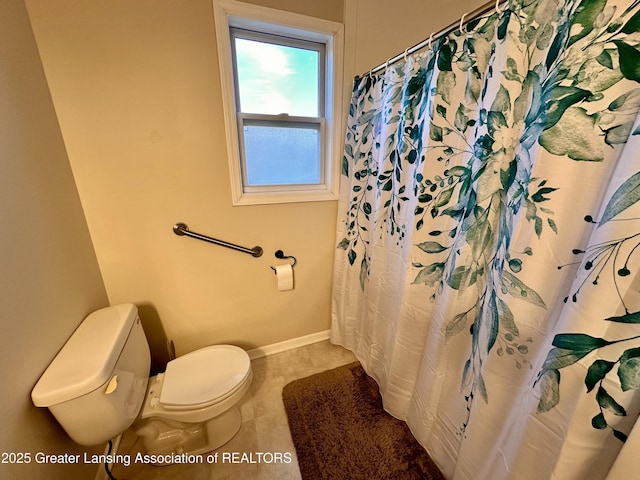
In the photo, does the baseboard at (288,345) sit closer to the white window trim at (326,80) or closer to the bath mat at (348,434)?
the bath mat at (348,434)

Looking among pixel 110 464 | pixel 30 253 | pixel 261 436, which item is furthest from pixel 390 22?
pixel 110 464

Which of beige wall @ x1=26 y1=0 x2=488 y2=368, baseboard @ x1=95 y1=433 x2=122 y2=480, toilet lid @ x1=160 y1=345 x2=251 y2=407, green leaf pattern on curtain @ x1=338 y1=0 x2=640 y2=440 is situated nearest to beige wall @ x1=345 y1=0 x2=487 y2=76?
beige wall @ x1=26 y1=0 x2=488 y2=368

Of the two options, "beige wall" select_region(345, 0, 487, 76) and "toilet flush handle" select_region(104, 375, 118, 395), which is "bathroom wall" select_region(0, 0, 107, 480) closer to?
"toilet flush handle" select_region(104, 375, 118, 395)

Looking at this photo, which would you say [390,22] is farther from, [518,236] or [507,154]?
[518,236]

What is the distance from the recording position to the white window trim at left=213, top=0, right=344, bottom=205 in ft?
3.88

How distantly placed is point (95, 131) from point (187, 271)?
775 millimetres

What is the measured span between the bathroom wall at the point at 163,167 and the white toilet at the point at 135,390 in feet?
0.91

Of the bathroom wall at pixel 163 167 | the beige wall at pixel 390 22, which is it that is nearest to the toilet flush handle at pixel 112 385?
the bathroom wall at pixel 163 167

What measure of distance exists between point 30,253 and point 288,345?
4.87 feet

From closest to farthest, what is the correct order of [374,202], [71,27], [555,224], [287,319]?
[555,224] → [71,27] → [374,202] → [287,319]

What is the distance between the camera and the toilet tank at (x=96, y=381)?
83 cm

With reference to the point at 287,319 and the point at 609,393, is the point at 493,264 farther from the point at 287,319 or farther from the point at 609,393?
the point at 287,319

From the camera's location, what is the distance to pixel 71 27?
99 centimetres

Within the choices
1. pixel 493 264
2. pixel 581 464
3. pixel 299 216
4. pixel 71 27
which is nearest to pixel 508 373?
pixel 581 464
